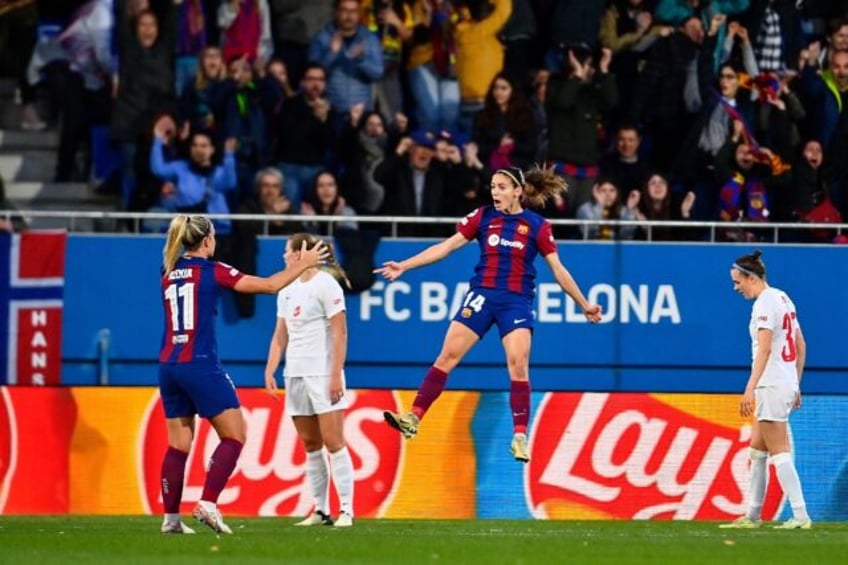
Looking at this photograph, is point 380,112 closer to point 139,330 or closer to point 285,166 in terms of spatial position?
point 285,166

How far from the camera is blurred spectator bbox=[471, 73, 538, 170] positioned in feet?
68.4

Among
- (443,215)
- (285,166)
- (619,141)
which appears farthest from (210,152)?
(619,141)

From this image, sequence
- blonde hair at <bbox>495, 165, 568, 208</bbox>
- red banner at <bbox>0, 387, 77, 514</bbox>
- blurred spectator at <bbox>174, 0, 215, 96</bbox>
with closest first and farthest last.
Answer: blonde hair at <bbox>495, 165, 568, 208</bbox> < red banner at <bbox>0, 387, 77, 514</bbox> < blurred spectator at <bbox>174, 0, 215, 96</bbox>

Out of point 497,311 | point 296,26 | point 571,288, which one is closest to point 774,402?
point 571,288

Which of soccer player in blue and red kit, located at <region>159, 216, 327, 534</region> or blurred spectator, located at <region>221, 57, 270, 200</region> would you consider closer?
soccer player in blue and red kit, located at <region>159, 216, 327, 534</region>

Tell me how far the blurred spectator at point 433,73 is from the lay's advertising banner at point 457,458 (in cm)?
419

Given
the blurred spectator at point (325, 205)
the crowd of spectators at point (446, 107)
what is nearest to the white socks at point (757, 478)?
the crowd of spectators at point (446, 107)

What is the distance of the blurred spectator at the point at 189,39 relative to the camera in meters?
21.3

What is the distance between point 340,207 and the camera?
2058 cm

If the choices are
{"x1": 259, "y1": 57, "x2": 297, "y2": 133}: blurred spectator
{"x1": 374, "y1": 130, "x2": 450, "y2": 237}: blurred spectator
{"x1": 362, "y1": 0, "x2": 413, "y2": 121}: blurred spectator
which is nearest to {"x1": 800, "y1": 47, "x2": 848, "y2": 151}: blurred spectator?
{"x1": 374, "y1": 130, "x2": 450, "y2": 237}: blurred spectator

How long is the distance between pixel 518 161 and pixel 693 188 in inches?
67.8

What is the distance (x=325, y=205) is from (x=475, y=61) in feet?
7.56

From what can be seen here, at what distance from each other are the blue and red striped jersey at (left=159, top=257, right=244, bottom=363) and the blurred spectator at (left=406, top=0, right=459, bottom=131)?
8.01 meters

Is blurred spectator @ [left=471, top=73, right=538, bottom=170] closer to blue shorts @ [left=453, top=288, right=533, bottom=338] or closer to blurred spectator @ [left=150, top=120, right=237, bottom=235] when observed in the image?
blurred spectator @ [left=150, top=120, right=237, bottom=235]
